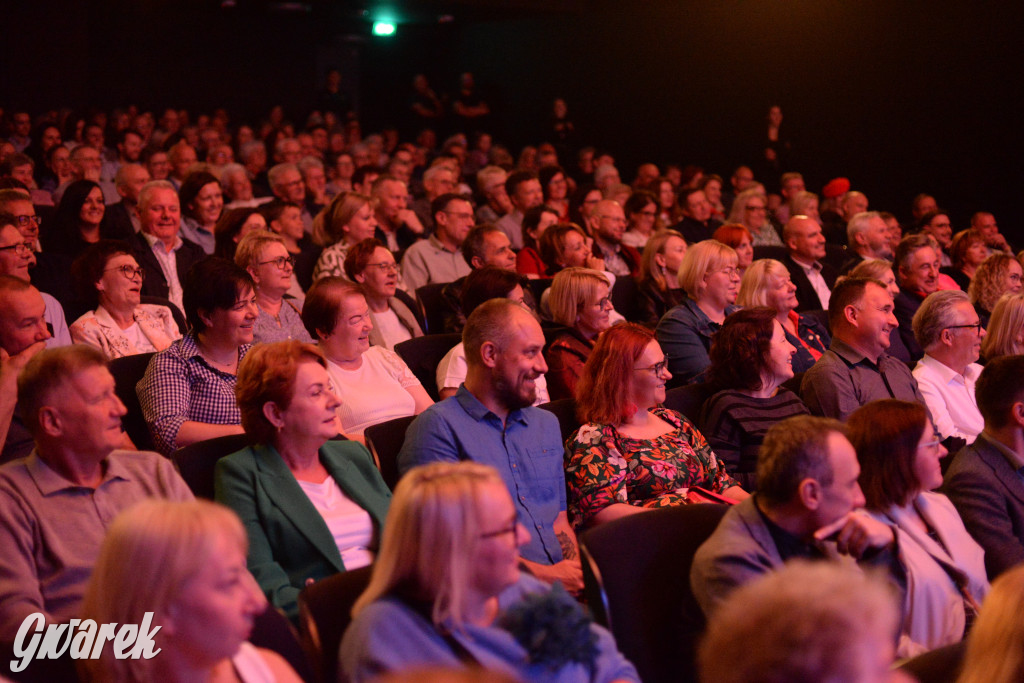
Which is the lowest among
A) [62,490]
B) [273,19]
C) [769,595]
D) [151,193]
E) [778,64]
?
[62,490]

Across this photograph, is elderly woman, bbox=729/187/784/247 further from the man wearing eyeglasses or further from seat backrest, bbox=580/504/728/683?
seat backrest, bbox=580/504/728/683

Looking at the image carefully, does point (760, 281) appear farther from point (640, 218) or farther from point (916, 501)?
point (640, 218)

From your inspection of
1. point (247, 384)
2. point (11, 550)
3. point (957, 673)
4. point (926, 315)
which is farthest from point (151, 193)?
point (957, 673)

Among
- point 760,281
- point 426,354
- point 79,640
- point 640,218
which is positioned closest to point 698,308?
point 760,281

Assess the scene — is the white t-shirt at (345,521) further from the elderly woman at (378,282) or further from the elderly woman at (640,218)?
the elderly woman at (640,218)

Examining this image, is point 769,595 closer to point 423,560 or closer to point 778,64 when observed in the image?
point 423,560

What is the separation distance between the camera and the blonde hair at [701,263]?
15.2 feet

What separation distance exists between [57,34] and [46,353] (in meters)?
12.2

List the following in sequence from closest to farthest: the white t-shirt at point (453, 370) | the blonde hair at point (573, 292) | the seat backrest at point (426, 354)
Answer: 1. the white t-shirt at point (453, 370)
2. the seat backrest at point (426, 354)
3. the blonde hair at point (573, 292)

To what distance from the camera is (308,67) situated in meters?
16.1

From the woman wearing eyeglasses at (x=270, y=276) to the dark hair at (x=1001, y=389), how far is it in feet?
8.64

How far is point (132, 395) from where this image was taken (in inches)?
123

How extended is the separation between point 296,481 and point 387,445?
1.66 ft

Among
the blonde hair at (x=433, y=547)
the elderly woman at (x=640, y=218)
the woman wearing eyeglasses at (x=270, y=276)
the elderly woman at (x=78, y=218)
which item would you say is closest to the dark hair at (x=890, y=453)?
the blonde hair at (x=433, y=547)
